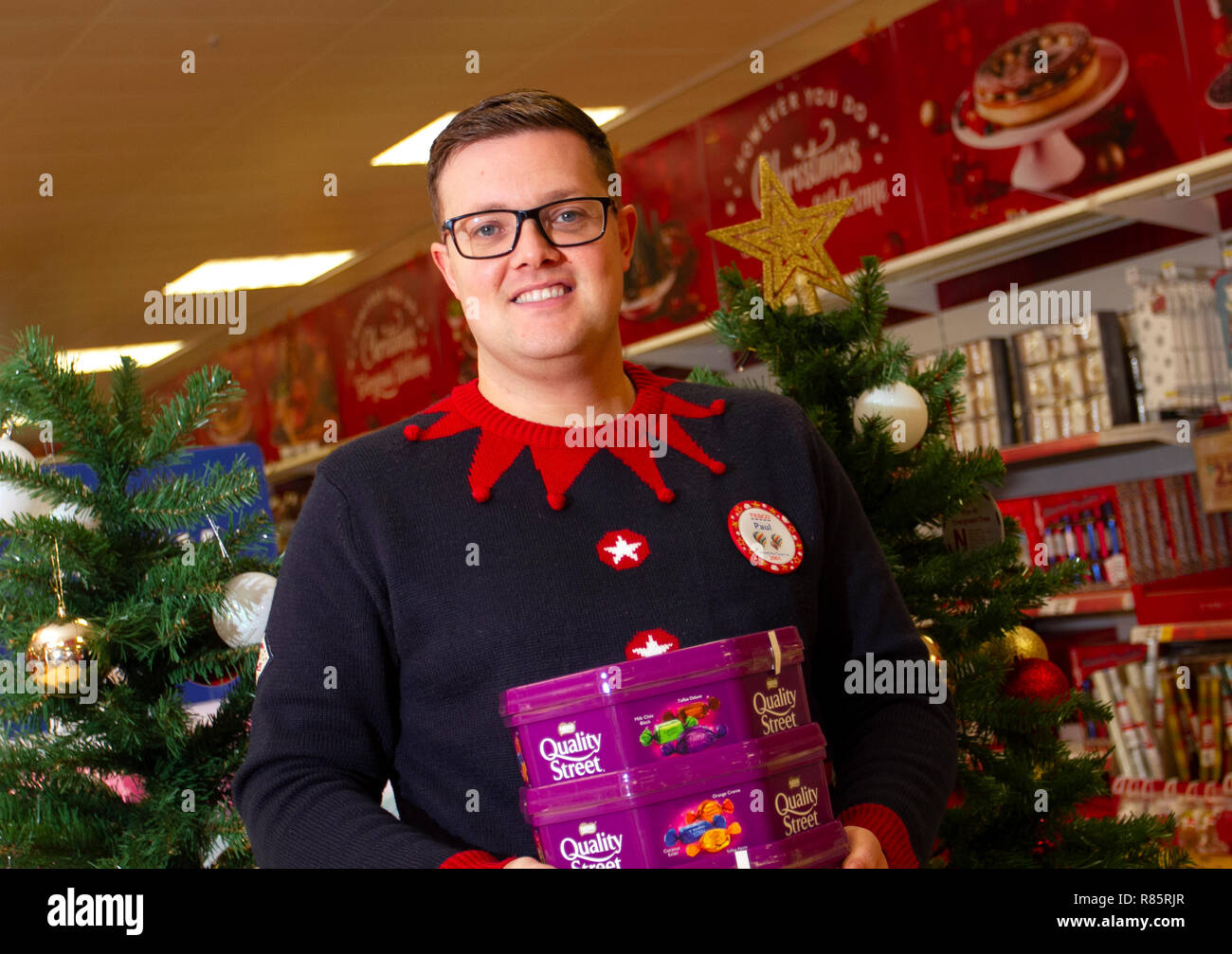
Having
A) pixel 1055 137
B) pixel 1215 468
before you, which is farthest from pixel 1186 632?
pixel 1055 137

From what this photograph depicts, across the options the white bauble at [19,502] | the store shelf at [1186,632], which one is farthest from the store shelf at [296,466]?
the white bauble at [19,502]

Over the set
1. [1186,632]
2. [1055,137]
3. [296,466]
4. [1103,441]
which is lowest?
[1186,632]

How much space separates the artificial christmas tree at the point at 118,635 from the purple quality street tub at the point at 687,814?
2.91ft

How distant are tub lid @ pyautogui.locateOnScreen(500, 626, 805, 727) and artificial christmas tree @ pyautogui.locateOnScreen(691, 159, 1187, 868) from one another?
3.45ft

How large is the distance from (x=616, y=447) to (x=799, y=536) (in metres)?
0.23

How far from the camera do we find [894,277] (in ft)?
14.1

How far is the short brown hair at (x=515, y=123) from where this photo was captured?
1.40 meters

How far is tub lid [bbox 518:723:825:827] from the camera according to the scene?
100 centimetres

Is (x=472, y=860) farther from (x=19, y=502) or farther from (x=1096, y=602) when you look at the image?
(x=1096, y=602)

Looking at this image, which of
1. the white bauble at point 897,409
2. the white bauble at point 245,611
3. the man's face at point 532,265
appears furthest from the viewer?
the white bauble at point 897,409

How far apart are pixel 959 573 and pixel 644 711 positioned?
4.06 ft

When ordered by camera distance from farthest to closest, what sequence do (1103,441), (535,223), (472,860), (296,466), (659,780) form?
1. (296,466)
2. (1103,441)
3. (535,223)
4. (472,860)
5. (659,780)

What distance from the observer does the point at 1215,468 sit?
12.4 feet

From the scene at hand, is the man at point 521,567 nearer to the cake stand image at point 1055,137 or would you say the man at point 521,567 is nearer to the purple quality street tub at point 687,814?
the purple quality street tub at point 687,814
